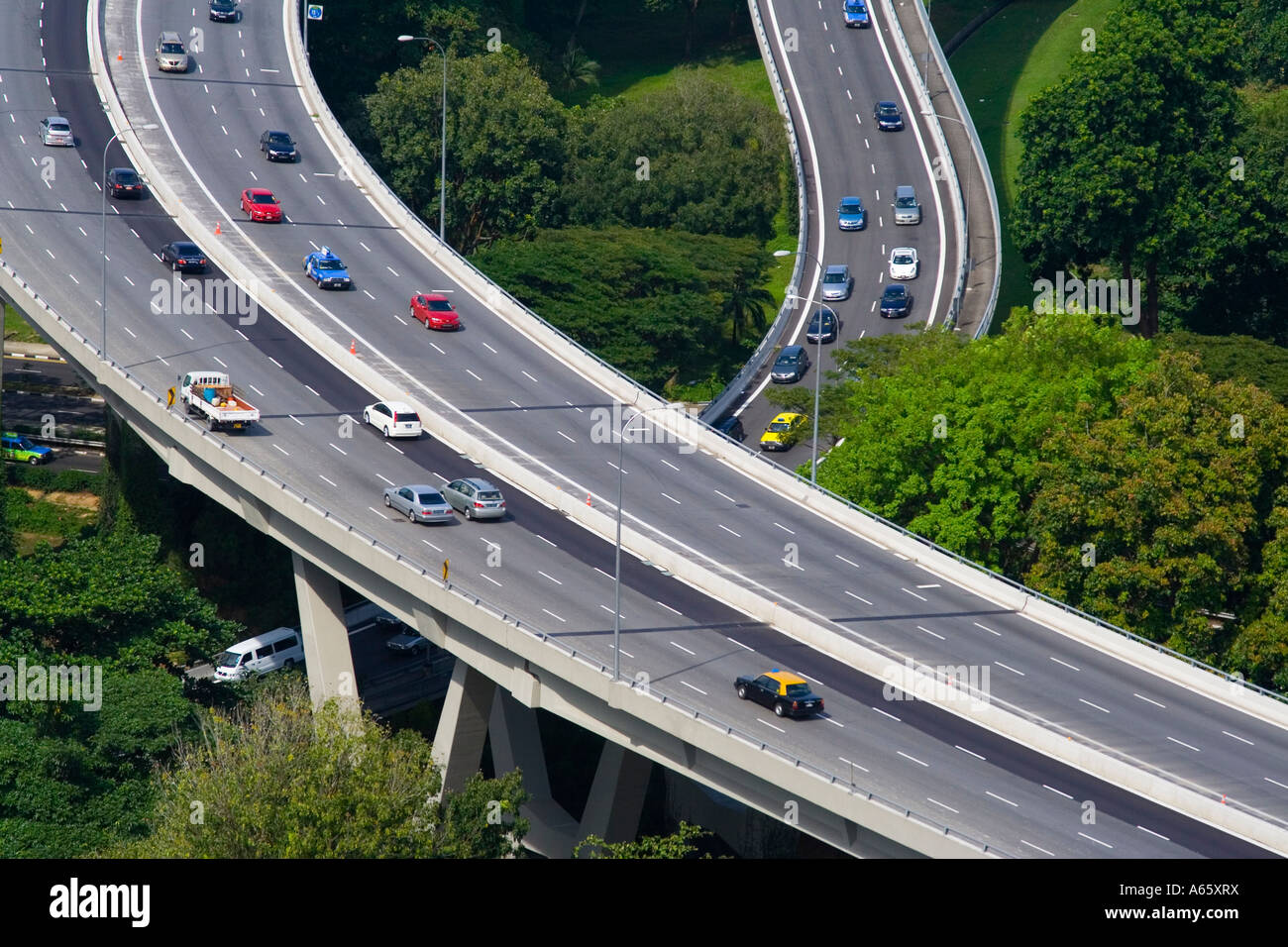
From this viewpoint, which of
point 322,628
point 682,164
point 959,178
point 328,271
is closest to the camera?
point 322,628

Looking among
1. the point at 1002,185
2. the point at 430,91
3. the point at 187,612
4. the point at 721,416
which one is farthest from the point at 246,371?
the point at 1002,185

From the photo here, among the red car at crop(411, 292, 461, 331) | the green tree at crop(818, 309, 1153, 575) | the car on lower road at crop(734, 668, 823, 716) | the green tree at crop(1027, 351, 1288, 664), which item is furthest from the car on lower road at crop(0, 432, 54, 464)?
the car on lower road at crop(734, 668, 823, 716)

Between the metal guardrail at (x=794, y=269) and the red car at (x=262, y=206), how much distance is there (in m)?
22.4

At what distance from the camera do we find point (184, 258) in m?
78.9

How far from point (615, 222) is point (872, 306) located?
16.6 meters

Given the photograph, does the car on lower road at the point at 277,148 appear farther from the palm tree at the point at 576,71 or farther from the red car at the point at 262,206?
the palm tree at the point at 576,71

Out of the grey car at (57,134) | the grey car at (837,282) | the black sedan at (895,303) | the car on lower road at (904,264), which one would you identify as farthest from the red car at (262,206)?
the car on lower road at (904,264)

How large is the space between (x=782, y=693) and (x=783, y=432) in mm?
33309

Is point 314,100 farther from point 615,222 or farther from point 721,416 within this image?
point 721,416

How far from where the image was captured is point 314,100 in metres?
97.8

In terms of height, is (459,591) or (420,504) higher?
(420,504)

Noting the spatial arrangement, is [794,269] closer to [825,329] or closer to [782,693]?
[825,329]

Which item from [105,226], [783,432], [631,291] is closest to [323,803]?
[783,432]

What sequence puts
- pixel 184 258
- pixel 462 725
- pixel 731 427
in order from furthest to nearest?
pixel 731 427 → pixel 184 258 → pixel 462 725
